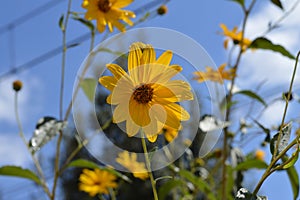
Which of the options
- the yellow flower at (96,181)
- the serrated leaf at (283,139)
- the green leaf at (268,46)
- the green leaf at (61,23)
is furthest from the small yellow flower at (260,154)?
the serrated leaf at (283,139)

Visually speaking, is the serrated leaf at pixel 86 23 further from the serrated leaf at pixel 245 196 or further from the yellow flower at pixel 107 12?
the serrated leaf at pixel 245 196

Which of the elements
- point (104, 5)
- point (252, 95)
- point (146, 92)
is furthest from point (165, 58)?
point (252, 95)

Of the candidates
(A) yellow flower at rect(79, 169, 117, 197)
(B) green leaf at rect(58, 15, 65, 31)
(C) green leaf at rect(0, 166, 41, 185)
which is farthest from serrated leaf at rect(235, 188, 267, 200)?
(A) yellow flower at rect(79, 169, 117, 197)

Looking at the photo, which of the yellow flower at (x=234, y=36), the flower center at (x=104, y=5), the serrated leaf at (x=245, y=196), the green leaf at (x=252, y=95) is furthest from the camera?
the yellow flower at (x=234, y=36)

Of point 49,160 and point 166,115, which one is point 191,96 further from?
point 49,160

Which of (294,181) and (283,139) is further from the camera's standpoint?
(294,181)

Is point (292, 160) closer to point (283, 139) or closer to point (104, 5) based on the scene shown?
point (283, 139)
